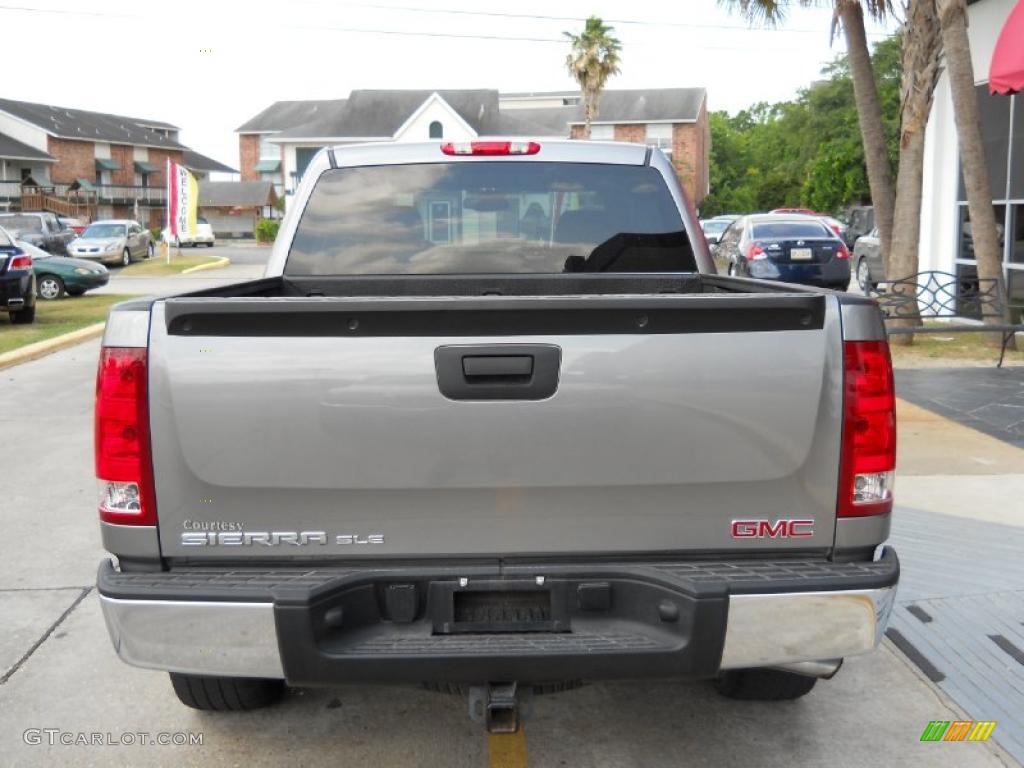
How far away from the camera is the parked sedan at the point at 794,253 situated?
20078 millimetres

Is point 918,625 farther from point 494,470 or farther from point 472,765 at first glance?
point 494,470

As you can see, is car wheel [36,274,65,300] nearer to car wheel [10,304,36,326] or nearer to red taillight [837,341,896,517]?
car wheel [10,304,36,326]

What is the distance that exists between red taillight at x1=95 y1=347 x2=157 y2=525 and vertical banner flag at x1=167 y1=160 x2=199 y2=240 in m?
32.9

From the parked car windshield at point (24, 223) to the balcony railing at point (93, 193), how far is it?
36.8 meters

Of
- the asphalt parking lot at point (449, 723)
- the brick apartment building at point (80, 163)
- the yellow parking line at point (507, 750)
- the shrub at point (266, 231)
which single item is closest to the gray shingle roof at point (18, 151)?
the brick apartment building at point (80, 163)

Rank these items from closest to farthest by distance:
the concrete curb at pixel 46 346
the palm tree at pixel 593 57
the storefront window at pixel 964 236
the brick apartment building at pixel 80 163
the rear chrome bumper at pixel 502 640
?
the rear chrome bumper at pixel 502 640, the concrete curb at pixel 46 346, the storefront window at pixel 964 236, the palm tree at pixel 593 57, the brick apartment building at pixel 80 163

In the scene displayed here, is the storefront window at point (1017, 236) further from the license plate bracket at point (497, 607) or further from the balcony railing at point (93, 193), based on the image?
the balcony railing at point (93, 193)

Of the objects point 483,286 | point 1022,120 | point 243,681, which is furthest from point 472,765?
point 1022,120

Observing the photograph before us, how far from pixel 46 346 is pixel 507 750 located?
12221 mm

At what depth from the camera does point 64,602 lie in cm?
534

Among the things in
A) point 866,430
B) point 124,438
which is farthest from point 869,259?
point 124,438

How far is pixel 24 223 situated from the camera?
28641mm

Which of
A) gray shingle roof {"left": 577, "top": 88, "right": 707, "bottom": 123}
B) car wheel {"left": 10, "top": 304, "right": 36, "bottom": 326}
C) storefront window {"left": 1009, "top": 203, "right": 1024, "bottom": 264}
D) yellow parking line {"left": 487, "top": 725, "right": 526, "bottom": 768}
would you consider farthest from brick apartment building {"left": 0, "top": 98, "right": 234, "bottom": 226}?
yellow parking line {"left": 487, "top": 725, "right": 526, "bottom": 768}

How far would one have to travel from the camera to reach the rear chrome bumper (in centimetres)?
294
